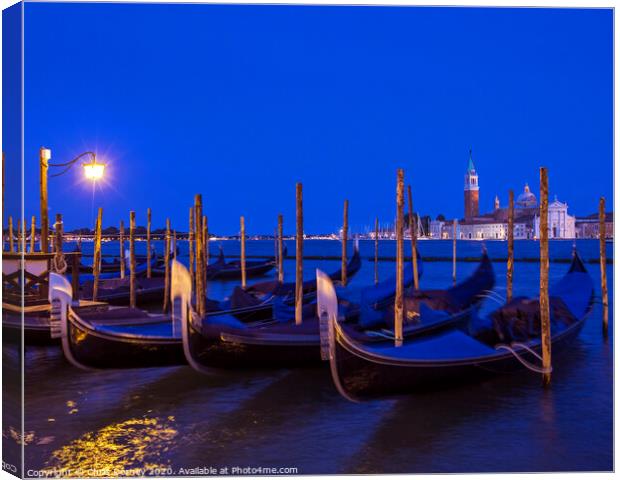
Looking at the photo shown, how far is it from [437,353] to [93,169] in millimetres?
2753

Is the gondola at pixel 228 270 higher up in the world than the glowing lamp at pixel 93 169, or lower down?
lower down

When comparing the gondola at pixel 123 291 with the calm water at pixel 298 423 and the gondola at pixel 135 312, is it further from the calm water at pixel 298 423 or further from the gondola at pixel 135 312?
the calm water at pixel 298 423

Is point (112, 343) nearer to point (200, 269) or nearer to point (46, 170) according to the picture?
point (46, 170)

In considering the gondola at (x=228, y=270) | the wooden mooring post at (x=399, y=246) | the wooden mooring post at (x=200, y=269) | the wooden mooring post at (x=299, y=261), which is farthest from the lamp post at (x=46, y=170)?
the gondola at (x=228, y=270)

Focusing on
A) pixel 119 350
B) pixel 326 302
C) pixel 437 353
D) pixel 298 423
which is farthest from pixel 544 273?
pixel 119 350

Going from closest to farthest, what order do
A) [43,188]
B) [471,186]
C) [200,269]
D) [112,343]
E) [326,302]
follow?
1. [326,302]
2. [43,188]
3. [112,343]
4. [200,269]
5. [471,186]

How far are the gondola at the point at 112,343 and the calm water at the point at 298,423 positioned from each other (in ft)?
0.68

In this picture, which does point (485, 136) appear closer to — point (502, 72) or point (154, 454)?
point (502, 72)

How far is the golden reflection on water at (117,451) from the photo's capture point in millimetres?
3764

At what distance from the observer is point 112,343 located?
5.38 metres

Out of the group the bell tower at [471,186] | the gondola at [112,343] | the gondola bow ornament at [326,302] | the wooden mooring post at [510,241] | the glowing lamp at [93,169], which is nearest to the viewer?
the gondola bow ornament at [326,302]

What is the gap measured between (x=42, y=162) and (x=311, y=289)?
6674mm

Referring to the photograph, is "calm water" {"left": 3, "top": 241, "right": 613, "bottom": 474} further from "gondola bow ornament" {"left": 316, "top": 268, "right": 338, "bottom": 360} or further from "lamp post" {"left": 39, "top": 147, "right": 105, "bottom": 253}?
"lamp post" {"left": 39, "top": 147, "right": 105, "bottom": 253}

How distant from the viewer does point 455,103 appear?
516cm
